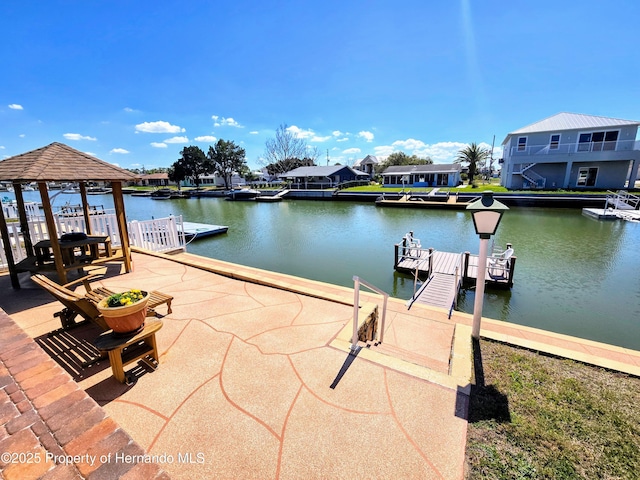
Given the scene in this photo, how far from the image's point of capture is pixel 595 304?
6984mm

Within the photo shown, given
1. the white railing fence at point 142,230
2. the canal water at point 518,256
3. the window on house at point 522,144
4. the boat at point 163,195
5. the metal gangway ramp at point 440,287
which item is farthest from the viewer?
the boat at point 163,195

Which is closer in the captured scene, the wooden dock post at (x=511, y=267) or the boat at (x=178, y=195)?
the wooden dock post at (x=511, y=267)

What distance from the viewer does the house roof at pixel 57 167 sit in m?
4.08

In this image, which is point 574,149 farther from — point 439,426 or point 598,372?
point 439,426

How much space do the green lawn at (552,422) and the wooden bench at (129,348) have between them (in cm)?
284

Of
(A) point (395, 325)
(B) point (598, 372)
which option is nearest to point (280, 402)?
(A) point (395, 325)

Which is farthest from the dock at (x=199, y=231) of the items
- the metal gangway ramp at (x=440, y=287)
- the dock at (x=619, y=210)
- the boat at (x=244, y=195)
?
the dock at (x=619, y=210)

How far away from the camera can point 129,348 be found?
2.83m

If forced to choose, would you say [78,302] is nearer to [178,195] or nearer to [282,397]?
[282,397]

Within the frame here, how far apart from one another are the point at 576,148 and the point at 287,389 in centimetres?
3329

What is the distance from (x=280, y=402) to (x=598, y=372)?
3476 millimetres

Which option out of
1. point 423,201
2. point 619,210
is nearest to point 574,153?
point 619,210

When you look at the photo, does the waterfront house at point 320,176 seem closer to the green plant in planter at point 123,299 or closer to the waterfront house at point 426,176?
the waterfront house at point 426,176

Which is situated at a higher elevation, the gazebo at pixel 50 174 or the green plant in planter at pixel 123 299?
the gazebo at pixel 50 174
